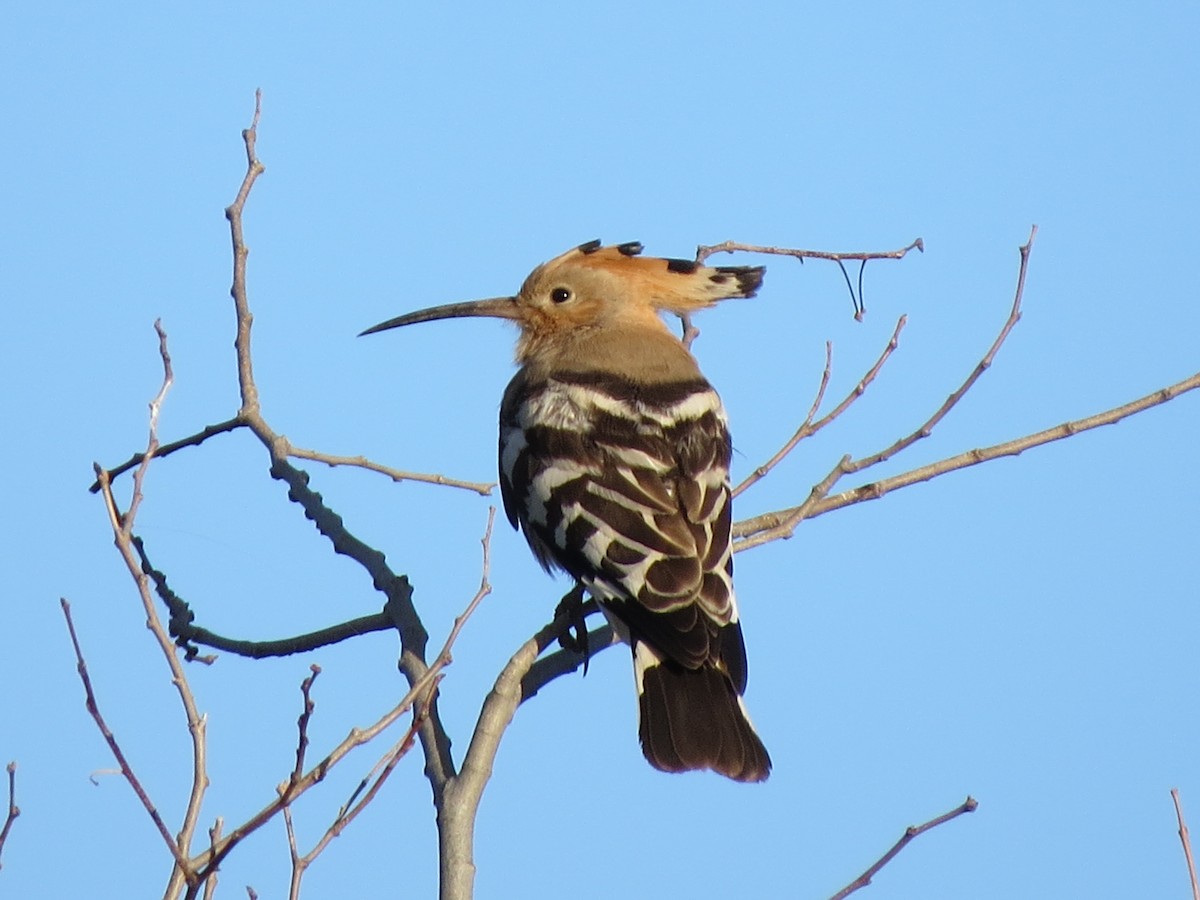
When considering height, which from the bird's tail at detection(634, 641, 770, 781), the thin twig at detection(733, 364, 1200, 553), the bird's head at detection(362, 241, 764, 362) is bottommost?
the bird's tail at detection(634, 641, 770, 781)

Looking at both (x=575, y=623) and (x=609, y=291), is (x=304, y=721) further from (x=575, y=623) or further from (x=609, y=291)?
(x=609, y=291)

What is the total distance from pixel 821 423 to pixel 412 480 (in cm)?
77

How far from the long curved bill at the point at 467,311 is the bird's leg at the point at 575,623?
1216mm

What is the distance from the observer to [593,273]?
4.27m

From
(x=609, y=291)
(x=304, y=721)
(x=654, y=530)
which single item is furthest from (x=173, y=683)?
(x=609, y=291)

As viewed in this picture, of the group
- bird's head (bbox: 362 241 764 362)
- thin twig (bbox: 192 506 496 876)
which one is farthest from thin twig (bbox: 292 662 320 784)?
bird's head (bbox: 362 241 764 362)

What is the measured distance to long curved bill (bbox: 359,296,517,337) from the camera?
173 inches

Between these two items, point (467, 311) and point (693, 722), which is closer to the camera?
point (693, 722)

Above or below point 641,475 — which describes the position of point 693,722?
below

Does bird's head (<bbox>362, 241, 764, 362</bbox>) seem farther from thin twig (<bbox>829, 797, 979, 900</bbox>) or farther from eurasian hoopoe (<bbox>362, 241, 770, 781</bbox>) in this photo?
thin twig (<bbox>829, 797, 979, 900</bbox>)

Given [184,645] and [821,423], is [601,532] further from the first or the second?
[184,645]

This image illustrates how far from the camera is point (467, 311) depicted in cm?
443

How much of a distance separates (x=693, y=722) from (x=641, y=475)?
1.91 feet

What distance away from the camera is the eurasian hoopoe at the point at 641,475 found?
2996mm
